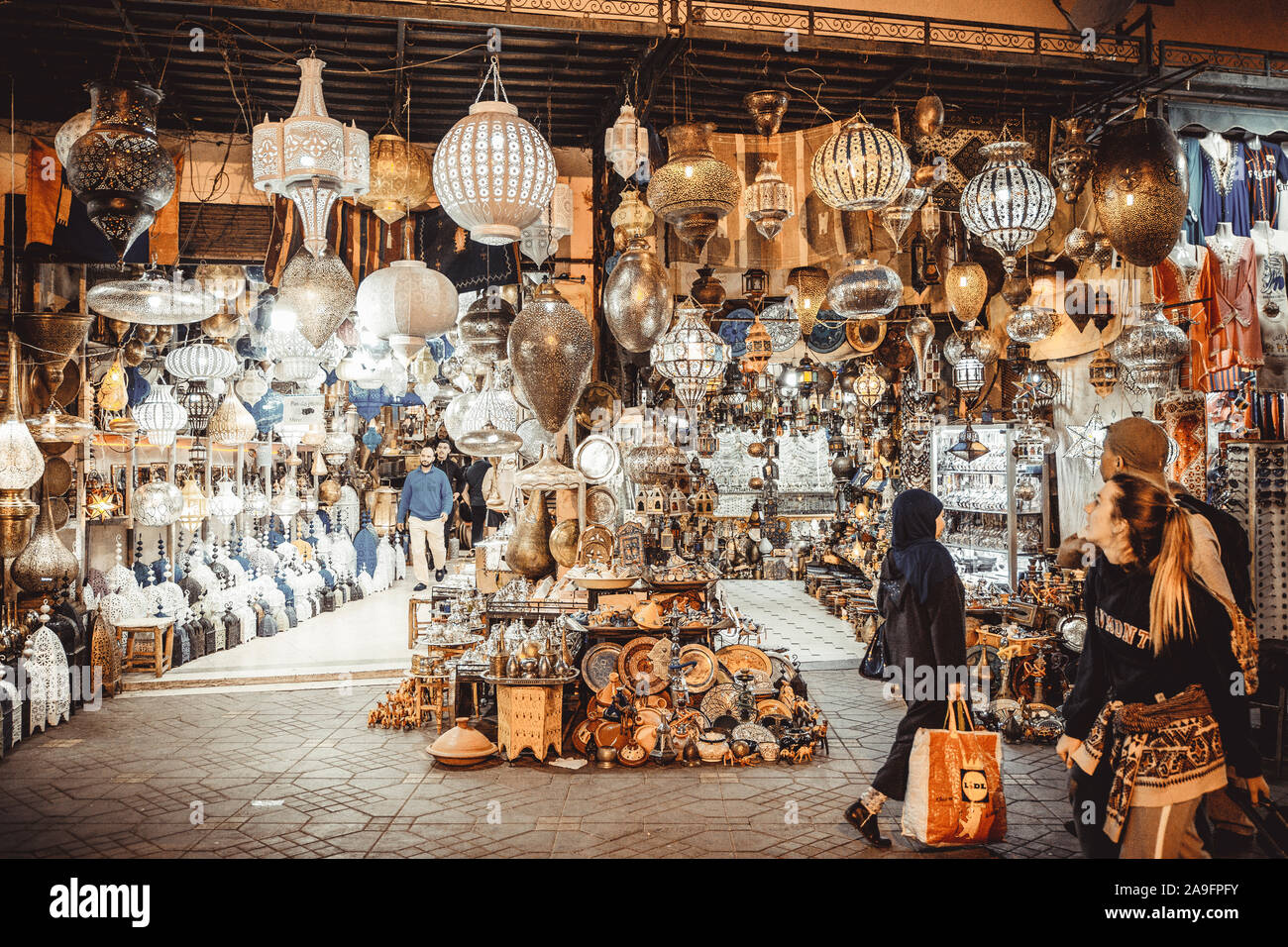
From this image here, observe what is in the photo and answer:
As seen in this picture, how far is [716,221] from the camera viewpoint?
4.10m

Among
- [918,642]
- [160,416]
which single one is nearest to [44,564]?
[160,416]

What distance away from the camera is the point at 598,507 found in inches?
254

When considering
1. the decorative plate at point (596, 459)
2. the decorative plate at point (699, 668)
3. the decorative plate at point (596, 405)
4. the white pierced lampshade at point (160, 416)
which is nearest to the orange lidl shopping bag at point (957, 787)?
the decorative plate at point (699, 668)

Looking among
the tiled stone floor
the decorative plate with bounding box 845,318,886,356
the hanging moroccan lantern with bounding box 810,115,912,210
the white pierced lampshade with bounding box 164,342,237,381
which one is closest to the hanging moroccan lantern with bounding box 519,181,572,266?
the hanging moroccan lantern with bounding box 810,115,912,210

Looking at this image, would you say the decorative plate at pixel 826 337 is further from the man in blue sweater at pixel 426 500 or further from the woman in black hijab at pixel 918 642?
the man in blue sweater at pixel 426 500

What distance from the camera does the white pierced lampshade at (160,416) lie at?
6.85m

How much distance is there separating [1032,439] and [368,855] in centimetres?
645

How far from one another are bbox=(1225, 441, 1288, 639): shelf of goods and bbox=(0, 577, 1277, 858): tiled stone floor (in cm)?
150

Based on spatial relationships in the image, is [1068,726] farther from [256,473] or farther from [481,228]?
[256,473]

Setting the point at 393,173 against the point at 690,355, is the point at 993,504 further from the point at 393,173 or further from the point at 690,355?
the point at 393,173

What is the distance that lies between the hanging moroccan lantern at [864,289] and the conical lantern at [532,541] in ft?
8.15

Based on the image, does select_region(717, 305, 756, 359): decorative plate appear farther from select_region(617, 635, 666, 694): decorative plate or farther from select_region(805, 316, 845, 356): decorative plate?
select_region(617, 635, 666, 694): decorative plate

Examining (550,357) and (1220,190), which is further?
(1220,190)

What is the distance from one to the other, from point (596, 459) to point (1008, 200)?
3218mm
